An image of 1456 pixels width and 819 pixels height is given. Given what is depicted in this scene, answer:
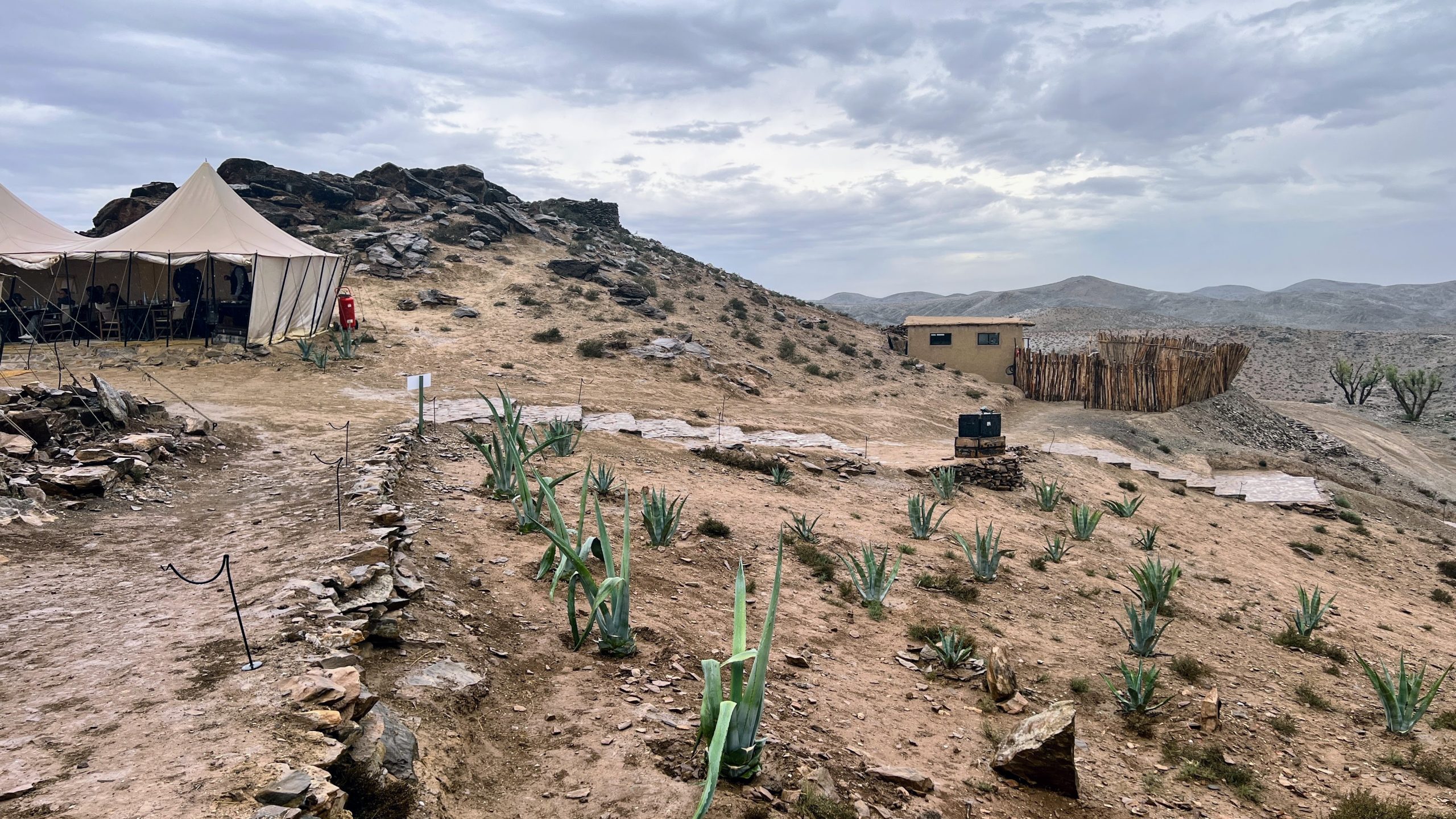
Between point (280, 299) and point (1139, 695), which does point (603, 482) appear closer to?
point (1139, 695)

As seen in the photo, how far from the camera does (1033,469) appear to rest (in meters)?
12.6

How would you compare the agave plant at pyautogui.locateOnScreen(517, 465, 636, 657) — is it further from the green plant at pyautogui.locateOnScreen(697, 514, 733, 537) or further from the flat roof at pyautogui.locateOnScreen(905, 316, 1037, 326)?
the flat roof at pyautogui.locateOnScreen(905, 316, 1037, 326)

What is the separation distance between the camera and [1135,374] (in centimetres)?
2125

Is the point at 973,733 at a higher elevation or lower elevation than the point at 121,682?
lower

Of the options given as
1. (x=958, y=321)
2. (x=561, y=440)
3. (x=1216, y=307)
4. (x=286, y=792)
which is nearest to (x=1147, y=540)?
(x=561, y=440)

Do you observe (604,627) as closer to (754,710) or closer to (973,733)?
(754,710)

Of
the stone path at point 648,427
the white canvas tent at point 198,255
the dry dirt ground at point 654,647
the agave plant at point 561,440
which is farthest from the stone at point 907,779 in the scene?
the white canvas tent at point 198,255

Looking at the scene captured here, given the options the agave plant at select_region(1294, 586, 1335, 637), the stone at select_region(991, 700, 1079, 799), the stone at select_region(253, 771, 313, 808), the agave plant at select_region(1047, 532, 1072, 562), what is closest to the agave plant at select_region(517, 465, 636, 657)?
the stone at select_region(253, 771, 313, 808)

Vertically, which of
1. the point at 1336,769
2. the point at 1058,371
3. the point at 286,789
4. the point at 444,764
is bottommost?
the point at 1336,769

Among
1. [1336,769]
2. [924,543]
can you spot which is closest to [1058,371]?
[924,543]

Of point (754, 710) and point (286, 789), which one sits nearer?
point (286, 789)

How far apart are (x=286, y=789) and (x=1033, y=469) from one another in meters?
12.4

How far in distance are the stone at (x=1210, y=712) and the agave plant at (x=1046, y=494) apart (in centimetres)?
607

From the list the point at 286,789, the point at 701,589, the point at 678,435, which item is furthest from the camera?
the point at 678,435
